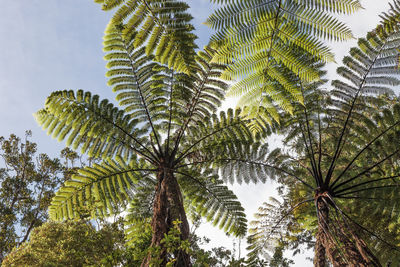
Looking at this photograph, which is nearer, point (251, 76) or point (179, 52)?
point (251, 76)

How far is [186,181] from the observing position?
5.08 m

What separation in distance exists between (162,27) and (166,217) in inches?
83.9

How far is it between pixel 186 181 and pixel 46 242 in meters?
5.07

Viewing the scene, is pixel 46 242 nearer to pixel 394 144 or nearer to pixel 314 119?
pixel 314 119

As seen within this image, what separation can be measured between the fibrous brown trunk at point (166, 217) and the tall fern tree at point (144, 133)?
0.09 feet

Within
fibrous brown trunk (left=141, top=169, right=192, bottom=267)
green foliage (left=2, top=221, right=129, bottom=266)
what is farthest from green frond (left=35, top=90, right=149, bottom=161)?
green foliage (left=2, top=221, right=129, bottom=266)

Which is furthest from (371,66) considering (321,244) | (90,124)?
(90,124)

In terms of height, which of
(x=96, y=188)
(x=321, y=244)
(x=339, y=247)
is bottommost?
(x=339, y=247)

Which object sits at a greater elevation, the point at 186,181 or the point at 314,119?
the point at 314,119

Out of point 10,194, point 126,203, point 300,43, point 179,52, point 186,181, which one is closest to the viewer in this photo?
point 300,43

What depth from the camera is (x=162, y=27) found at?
9.59 feet

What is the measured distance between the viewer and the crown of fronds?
2655 millimetres

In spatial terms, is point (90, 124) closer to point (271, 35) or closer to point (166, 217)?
point (166, 217)

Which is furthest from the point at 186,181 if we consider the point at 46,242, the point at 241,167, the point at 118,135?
the point at 46,242
